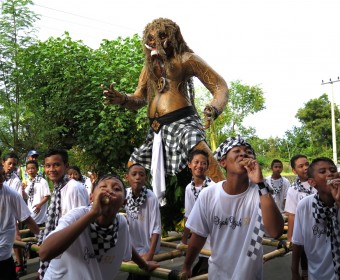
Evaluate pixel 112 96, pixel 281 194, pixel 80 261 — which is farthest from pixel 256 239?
pixel 281 194

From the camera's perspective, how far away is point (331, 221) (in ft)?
8.85

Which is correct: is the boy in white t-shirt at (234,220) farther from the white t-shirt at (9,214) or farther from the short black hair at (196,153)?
the white t-shirt at (9,214)

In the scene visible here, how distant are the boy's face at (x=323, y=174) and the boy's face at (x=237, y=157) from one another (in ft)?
1.86

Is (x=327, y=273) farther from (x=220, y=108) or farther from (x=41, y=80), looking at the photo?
(x=41, y=80)

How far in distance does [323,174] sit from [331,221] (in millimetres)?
297

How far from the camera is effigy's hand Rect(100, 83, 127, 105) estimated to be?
3908 mm

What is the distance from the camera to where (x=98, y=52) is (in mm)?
9758

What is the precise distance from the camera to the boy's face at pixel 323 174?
274 centimetres

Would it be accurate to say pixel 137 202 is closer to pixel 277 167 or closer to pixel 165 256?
pixel 165 256

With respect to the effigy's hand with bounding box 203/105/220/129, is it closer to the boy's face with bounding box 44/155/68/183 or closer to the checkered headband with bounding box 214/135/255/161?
the checkered headband with bounding box 214/135/255/161

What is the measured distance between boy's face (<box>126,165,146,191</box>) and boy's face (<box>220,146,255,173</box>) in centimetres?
147

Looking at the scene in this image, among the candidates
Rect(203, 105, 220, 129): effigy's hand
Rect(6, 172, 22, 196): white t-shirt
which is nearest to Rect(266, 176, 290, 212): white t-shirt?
Rect(6, 172, 22, 196): white t-shirt

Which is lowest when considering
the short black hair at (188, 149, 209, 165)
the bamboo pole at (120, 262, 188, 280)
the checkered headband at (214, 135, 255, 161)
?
the bamboo pole at (120, 262, 188, 280)

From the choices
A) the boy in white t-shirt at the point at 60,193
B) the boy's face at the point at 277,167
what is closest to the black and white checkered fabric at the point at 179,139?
the boy in white t-shirt at the point at 60,193
